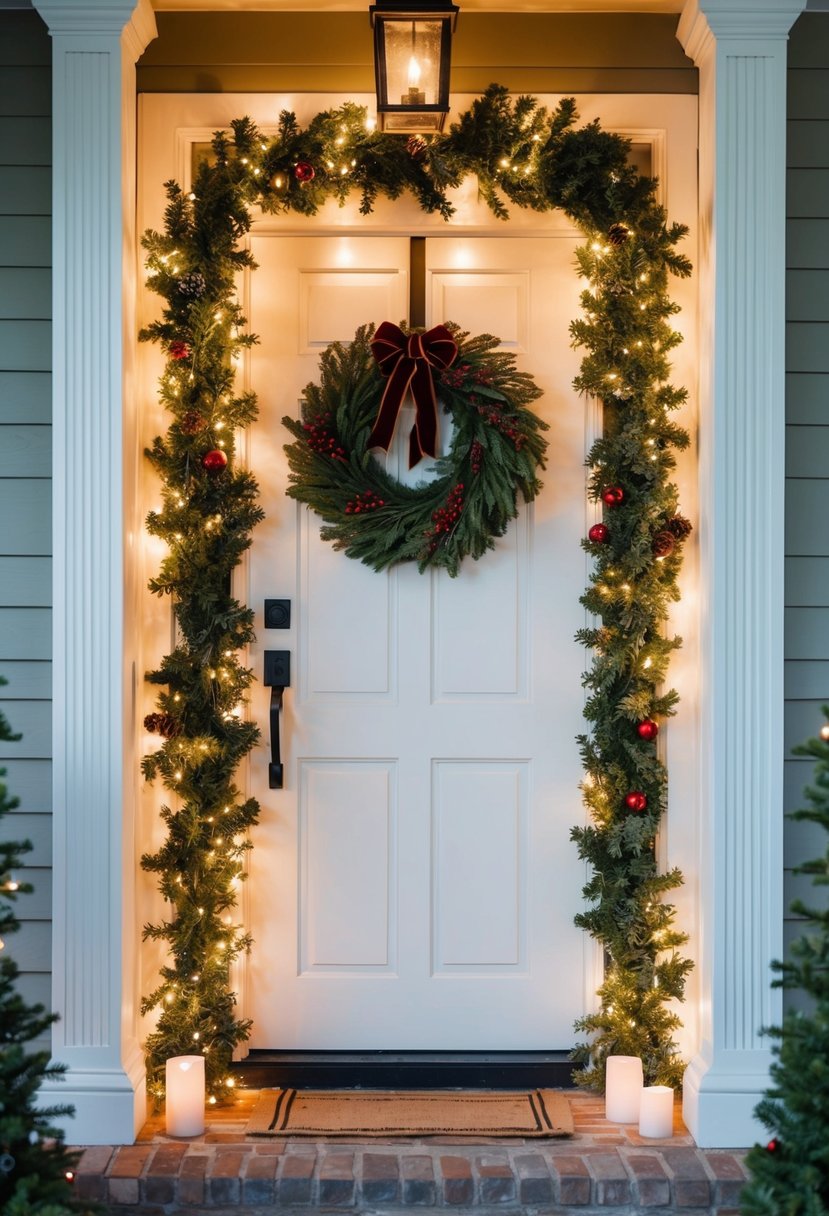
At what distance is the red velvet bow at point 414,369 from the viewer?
298 centimetres

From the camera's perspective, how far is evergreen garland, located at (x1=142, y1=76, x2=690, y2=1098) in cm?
291

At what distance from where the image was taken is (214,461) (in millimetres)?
2924

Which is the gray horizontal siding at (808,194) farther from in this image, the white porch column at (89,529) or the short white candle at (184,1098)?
the short white candle at (184,1098)

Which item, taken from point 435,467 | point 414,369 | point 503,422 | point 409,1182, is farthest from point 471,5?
point 409,1182

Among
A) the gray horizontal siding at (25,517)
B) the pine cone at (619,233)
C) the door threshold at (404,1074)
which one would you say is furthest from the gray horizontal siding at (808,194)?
the door threshold at (404,1074)

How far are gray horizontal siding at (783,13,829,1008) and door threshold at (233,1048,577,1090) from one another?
29.1 inches

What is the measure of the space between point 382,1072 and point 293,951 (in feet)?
1.27

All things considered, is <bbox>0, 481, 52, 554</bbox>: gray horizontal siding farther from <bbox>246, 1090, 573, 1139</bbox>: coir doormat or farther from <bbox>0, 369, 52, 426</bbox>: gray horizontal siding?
<bbox>246, 1090, 573, 1139</bbox>: coir doormat

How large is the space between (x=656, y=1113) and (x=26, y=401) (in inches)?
92.7

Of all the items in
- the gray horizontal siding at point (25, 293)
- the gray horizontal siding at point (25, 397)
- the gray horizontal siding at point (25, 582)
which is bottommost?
the gray horizontal siding at point (25, 582)

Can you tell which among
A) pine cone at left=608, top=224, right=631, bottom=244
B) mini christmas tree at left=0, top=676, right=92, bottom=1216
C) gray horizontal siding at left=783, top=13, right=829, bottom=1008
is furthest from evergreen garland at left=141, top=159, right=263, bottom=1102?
gray horizontal siding at left=783, top=13, right=829, bottom=1008

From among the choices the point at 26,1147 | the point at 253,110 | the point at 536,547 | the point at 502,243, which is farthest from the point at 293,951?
the point at 253,110

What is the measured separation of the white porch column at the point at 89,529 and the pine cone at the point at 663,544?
1.33m

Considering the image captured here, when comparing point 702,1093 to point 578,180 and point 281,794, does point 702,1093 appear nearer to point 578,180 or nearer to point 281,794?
point 281,794
